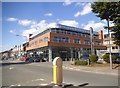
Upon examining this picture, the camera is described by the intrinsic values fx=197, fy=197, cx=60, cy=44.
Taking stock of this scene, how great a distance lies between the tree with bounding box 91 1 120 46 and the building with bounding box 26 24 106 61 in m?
32.4

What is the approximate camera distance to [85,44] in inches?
2753

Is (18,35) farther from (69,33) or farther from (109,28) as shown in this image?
(109,28)

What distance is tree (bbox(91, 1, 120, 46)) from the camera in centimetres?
1927

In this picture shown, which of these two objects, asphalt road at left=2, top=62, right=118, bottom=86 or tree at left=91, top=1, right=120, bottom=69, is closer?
asphalt road at left=2, top=62, right=118, bottom=86

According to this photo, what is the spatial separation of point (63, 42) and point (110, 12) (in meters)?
40.3

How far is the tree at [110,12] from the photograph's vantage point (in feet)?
63.2

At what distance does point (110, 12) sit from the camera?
20.5 meters

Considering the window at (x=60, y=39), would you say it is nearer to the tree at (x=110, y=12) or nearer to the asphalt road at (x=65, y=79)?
the tree at (x=110, y=12)

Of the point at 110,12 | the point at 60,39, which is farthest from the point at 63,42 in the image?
the point at 110,12

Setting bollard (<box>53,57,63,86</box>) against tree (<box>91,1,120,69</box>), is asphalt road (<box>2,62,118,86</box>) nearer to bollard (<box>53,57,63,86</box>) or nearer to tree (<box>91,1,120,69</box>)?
bollard (<box>53,57,63,86</box>)

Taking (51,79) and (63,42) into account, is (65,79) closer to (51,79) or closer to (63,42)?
(51,79)

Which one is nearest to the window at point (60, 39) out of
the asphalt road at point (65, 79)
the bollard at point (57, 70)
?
the asphalt road at point (65, 79)

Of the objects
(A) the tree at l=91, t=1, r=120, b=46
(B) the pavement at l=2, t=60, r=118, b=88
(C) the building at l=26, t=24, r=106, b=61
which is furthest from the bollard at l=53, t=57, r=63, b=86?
(C) the building at l=26, t=24, r=106, b=61

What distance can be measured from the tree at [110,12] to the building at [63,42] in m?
32.4
